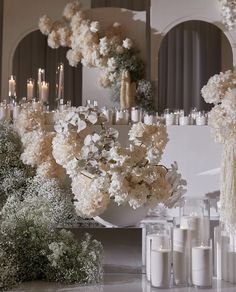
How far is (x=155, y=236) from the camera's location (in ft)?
5.02

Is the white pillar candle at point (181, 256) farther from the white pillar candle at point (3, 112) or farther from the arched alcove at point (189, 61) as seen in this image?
the arched alcove at point (189, 61)

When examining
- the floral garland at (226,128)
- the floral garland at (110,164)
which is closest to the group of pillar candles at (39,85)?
the floral garland at (110,164)

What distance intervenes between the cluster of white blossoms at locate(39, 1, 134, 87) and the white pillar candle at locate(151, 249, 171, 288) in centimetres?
248

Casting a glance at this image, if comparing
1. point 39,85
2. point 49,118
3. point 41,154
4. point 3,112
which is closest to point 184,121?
point 49,118

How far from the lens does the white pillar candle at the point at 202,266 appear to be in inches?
58.9

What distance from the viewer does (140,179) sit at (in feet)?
5.23

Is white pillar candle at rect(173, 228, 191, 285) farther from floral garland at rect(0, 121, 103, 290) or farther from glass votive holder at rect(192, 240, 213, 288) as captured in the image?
floral garland at rect(0, 121, 103, 290)

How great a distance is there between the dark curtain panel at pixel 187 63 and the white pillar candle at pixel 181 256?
2.39 m

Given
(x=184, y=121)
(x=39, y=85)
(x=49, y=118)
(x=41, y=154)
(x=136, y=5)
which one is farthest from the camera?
(x=136, y=5)

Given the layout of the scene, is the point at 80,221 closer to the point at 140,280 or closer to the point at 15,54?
the point at 140,280

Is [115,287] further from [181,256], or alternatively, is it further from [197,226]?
[197,226]

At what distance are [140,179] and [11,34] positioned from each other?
3032mm

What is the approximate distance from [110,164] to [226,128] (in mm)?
412

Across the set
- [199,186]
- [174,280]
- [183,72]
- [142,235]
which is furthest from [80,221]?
[183,72]
